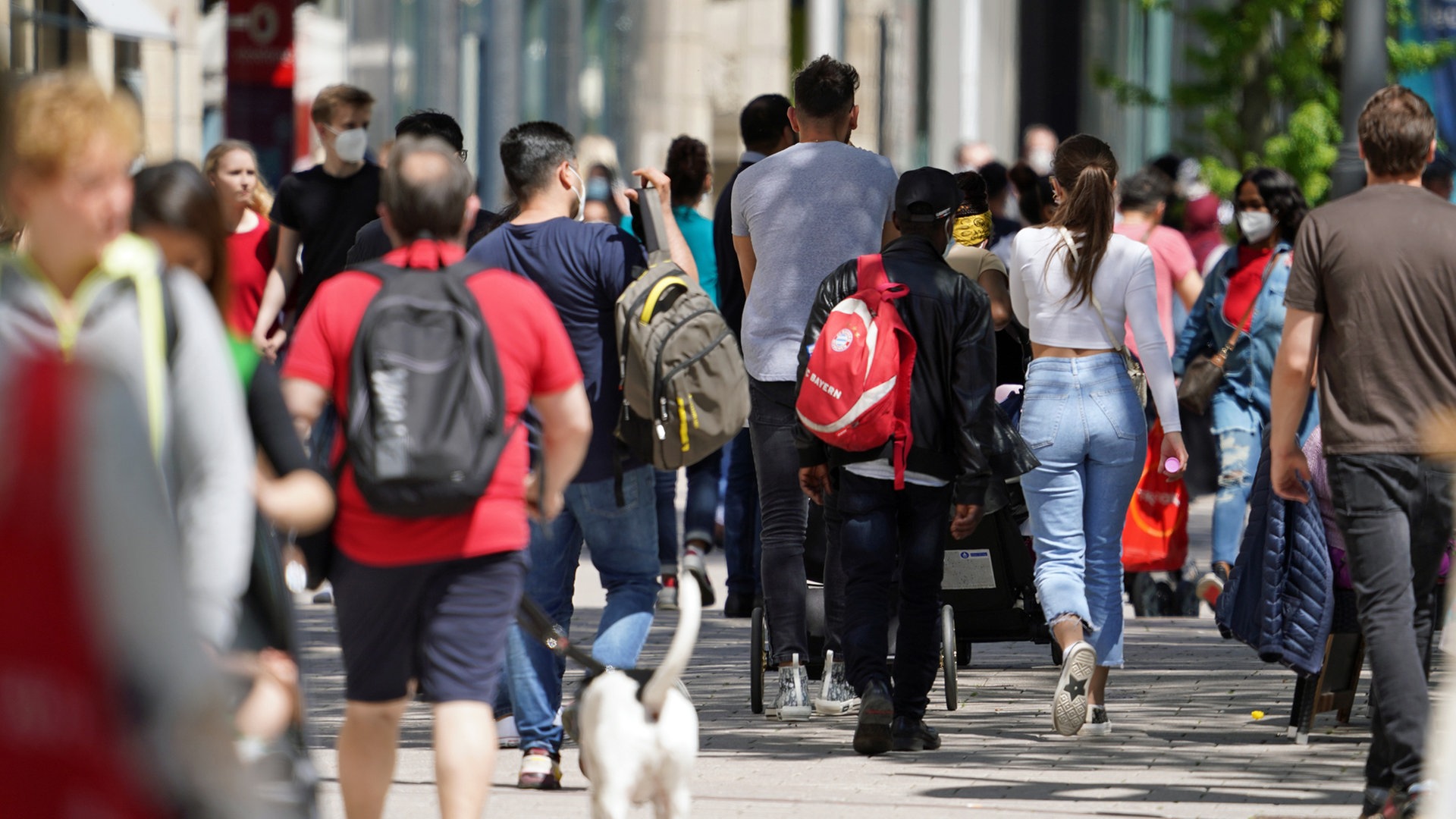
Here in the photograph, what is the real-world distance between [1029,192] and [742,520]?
8.80 ft

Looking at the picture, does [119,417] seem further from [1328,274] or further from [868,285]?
[868,285]

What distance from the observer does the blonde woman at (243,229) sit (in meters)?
9.40

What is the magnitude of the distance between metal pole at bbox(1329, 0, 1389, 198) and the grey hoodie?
Answer: 7.31 metres

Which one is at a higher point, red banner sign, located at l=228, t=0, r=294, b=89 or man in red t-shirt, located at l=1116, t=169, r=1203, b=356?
red banner sign, located at l=228, t=0, r=294, b=89

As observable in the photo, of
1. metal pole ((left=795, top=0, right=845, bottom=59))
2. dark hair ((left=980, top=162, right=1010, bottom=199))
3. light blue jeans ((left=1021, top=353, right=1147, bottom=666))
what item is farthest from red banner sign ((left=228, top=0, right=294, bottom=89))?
metal pole ((left=795, top=0, right=845, bottom=59))

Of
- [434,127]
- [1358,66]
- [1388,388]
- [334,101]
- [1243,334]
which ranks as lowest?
[1388,388]

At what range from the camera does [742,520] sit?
9.62 metres

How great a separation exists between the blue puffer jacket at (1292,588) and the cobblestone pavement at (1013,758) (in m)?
0.31

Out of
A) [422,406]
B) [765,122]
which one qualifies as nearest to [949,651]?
[765,122]

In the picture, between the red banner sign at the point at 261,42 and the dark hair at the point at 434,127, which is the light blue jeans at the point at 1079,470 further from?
the red banner sign at the point at 261,42

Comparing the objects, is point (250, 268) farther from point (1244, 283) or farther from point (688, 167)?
point (1244, 283)

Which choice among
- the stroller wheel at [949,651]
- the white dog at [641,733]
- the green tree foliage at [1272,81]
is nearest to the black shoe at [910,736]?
the stroller wheel at [949,651]

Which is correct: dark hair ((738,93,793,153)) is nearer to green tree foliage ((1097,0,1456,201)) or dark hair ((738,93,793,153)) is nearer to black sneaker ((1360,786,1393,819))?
black sneaker ((1360,786,1393,819))

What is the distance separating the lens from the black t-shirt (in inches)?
356
